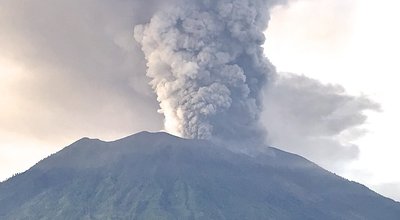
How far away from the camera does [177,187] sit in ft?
515

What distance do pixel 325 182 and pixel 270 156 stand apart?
13.5 m

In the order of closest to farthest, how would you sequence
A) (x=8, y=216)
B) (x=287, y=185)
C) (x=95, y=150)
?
(x=8, y=216) → (x=287, y=185) → (x=95, y=150)

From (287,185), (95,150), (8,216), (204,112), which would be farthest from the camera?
(95,150)

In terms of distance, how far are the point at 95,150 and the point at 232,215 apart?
44870 mm

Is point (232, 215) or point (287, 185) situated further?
point (287, 185)

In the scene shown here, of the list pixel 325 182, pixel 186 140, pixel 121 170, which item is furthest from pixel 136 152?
pixel 325 182

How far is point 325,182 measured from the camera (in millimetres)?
171375

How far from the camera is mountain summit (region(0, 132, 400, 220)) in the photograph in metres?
149

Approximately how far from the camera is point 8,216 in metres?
151

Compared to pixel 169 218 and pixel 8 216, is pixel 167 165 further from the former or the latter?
pixel 8 216

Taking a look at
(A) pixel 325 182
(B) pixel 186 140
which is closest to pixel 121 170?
(B) pixel 186 140

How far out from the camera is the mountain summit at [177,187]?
14925 cm

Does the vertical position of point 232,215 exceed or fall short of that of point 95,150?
it falls short

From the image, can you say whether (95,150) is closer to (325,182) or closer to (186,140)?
(186,140)
